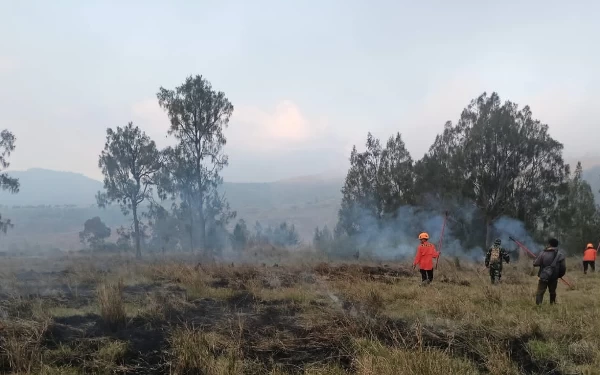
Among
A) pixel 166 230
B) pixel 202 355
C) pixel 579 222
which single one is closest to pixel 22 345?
pixel 202 355

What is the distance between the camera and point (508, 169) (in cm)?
2898

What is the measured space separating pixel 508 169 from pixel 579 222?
9.60 metres

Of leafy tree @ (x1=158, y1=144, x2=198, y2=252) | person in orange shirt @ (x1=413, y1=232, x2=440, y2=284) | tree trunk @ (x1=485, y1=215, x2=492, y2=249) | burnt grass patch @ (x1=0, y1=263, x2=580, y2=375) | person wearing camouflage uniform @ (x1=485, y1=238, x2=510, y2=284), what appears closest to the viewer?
burnt grass patch @ (x1=0, y1=263, x2=580, y2=375)

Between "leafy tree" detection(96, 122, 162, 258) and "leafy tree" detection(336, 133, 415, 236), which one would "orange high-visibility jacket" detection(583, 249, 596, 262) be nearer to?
"leafy tree" detection(336, 133, 415, 236)

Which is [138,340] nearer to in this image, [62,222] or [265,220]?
[62,222]

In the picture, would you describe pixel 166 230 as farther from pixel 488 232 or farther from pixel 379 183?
pixel 488 232

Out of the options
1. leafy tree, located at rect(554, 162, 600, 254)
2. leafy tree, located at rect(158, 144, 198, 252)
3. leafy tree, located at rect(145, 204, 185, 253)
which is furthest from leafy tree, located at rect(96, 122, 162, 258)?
leafy tree, located at rect(554, 162, 600, 254)

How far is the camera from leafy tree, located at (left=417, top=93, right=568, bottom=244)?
94.4 ft

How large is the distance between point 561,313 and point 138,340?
7.24 m

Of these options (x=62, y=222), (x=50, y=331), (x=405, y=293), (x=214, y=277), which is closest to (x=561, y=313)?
(x=405, y=293)

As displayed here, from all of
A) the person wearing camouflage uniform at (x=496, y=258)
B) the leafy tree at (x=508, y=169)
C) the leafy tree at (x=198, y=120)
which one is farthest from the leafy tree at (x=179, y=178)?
the person wearing camouflage uniform at (x=496, y=258)

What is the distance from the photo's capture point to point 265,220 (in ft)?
458

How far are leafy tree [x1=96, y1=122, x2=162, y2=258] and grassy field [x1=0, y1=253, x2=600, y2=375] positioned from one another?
2209 cm

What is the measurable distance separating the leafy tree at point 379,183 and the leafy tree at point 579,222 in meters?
12.3
